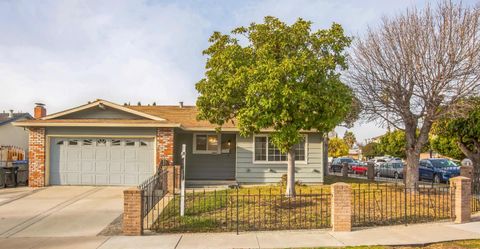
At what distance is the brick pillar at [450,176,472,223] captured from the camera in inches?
422

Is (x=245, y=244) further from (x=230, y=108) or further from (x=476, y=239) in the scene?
(x=230, y=108)

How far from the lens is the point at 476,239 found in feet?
29.5

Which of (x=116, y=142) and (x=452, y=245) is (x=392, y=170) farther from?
(x=452, y=245)

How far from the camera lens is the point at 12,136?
95.0ft

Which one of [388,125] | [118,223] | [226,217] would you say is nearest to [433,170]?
[388,125]

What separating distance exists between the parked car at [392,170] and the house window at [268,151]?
38.1 ft

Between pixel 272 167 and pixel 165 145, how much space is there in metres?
5.21

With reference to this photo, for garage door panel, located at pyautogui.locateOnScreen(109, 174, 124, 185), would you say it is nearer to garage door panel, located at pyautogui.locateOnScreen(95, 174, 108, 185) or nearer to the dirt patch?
garage door panel, located at pyautogui.locateOnScreen(95, 174, 108, 185)

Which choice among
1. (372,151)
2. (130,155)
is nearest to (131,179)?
(130,155)

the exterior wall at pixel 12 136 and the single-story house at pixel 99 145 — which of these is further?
the exterior wall at pixel 12 136

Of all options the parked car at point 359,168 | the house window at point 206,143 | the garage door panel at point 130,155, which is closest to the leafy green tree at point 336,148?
the parked car at point 359,168

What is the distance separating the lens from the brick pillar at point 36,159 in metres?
17.6

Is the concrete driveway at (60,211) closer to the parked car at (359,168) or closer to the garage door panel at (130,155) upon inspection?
the garage door panel at (130,155)

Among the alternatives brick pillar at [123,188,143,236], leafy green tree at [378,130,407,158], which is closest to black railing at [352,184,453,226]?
brick pillar at [123,188,143,236]
